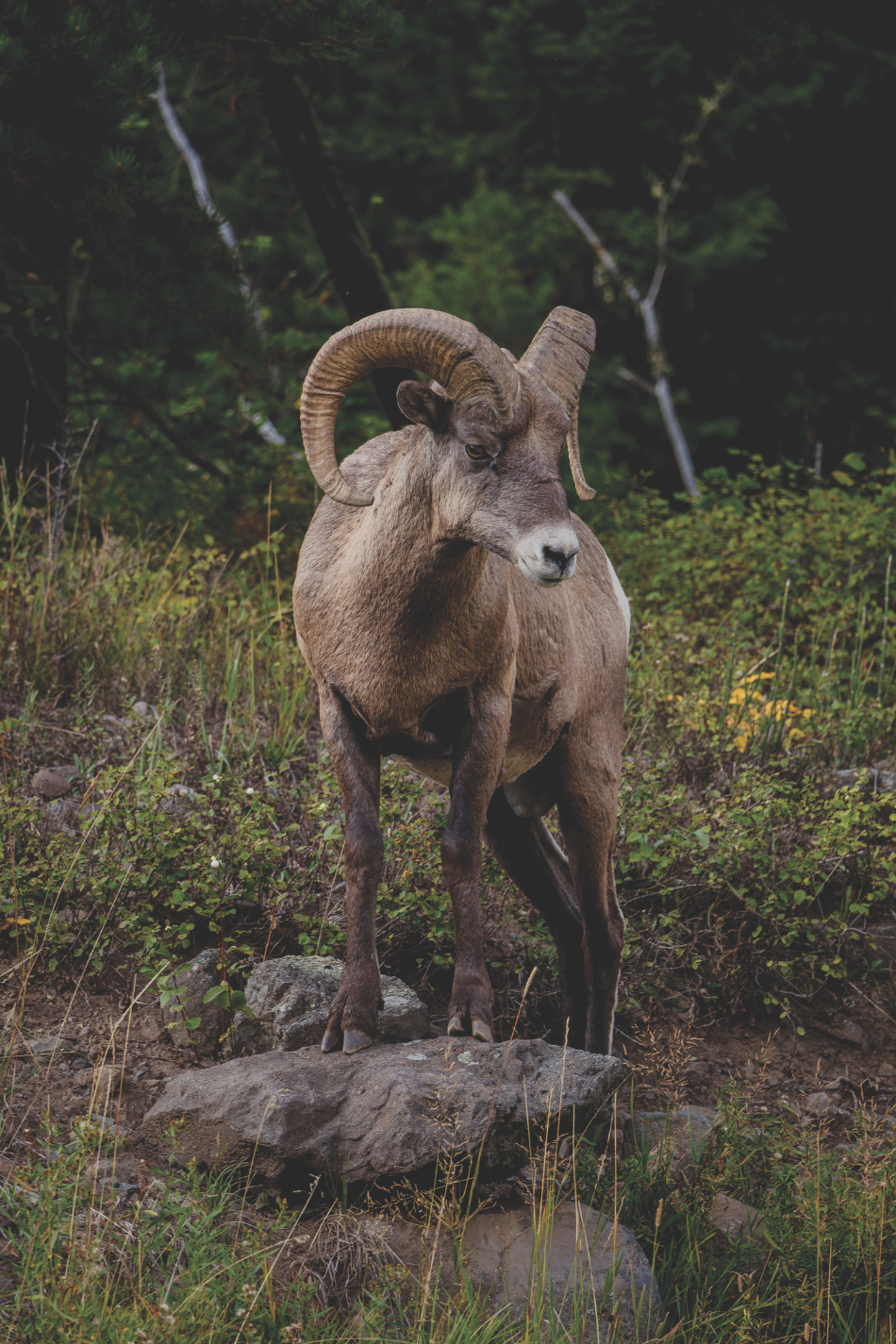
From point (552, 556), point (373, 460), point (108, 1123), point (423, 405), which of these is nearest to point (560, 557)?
point (552, 556)

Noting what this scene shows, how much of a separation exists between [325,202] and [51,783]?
5441 millimetres

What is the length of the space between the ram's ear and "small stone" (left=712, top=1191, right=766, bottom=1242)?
8.11 ft

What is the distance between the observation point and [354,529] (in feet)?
13.5

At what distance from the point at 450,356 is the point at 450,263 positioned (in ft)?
42.8

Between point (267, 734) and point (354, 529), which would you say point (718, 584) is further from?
point (354, 529)

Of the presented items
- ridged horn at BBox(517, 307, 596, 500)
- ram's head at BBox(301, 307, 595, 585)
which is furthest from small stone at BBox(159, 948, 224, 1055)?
ridged horn at BBox(517, 307, 596, 500)

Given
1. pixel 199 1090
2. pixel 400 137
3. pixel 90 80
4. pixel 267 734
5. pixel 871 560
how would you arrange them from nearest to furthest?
1. pixel 199 1090
2. pixel 267 734
3. pixel 90 80
4. pixel 871 560
5. pixel 400 137

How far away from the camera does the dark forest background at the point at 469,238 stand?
7.99 m

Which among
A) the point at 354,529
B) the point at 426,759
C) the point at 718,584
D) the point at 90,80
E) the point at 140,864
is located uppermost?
the point at 90,80

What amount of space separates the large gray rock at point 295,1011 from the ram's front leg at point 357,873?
0.28 m

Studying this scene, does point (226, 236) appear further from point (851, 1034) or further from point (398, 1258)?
point (398, 1258)

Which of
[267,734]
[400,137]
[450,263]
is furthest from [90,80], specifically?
[400,137]

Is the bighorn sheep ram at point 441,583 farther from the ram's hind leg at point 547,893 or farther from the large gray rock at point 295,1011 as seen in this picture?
the ram's hind leg at point 547,893

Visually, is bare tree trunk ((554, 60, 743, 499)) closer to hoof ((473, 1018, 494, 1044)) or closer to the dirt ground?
the dirt ground
